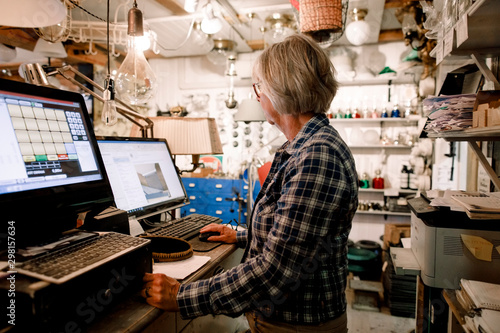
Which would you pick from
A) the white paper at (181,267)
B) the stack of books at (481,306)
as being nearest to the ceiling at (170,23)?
the white paper at (181,267)

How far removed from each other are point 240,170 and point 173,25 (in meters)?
2.17

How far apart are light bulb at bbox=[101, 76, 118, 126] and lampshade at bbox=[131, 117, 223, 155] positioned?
50cm

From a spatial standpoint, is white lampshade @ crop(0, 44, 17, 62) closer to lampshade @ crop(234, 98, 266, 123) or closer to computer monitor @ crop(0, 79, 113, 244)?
computer monitor @ crop(0, 79, 113, 244)

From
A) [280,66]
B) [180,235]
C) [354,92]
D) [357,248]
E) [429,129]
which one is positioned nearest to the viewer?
[280,66]

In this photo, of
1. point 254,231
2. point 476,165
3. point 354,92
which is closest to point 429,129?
point 476,165

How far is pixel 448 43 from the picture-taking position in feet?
5.08

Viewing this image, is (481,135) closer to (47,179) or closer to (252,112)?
(47,179)

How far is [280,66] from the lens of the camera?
1028mm

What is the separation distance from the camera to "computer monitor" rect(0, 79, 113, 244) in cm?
73

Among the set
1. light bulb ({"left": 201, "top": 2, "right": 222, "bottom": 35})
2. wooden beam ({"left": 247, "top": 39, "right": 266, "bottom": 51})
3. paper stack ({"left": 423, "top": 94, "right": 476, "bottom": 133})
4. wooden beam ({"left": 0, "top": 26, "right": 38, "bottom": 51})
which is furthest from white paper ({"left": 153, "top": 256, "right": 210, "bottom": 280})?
wooden beam ({"left": 247, "top": 39, "right": 266, "bottom": 51})

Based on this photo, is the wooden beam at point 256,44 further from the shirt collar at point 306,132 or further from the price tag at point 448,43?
the shirt collar at point 306,132

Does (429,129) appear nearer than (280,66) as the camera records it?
No

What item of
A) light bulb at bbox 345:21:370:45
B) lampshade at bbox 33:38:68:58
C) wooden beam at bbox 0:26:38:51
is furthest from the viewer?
light bulb at bbox 345:21:370:45

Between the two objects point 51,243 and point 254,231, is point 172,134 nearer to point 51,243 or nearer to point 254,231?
point 254,231
